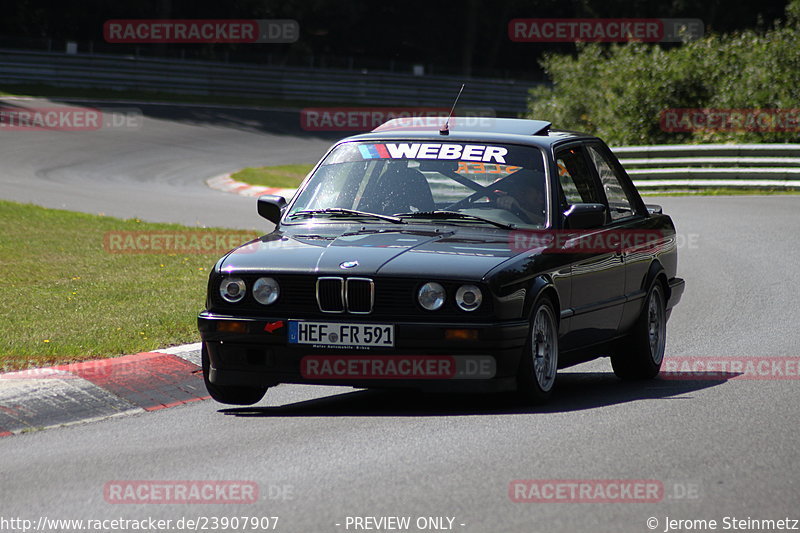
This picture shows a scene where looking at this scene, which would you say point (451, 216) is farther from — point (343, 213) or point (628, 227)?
point (628, 227)

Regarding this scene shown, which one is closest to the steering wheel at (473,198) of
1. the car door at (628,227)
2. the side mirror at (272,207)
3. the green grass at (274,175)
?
the car door at (628,227)

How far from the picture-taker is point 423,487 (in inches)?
205

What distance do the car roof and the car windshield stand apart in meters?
0.08

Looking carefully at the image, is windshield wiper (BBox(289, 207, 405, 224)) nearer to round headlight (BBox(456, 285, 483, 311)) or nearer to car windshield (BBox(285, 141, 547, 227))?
car windshield (BBox(285, 141, 547, 227))

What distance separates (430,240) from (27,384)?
8.07 ft

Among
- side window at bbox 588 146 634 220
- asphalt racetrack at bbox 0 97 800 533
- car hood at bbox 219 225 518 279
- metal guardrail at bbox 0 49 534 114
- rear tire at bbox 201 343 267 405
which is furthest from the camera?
metal guardrail at bbox 0 49 534 114

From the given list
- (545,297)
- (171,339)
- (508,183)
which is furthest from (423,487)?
(171,339)

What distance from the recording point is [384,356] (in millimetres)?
6555

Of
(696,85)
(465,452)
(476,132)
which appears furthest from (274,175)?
(465,452)

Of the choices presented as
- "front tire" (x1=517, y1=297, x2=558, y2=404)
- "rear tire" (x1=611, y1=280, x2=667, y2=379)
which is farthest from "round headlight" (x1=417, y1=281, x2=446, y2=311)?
"rear tire" (x1=611, y1=280, x2=667, y2=379)

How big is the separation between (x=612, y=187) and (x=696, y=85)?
21781 millimetres

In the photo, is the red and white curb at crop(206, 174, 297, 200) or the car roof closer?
the car roof

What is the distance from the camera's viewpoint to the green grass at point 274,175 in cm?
2755

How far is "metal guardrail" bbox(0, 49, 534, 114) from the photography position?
43.8 m
